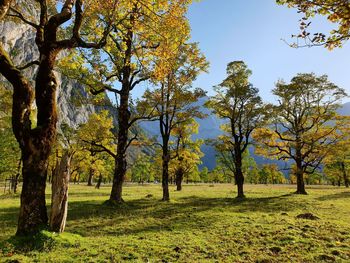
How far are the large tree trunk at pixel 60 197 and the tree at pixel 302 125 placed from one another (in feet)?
98.9

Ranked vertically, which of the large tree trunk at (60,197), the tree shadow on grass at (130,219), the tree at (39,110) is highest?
the tree at (39,110)

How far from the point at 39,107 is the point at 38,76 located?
51.0 inches

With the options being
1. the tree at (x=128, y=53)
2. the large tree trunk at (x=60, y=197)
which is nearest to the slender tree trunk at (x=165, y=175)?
the tree at (x=128, y=53)

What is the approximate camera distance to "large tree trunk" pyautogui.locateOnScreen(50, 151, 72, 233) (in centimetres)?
1132

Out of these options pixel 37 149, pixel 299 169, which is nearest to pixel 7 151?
pixel 37 149

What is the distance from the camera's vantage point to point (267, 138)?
38188 mm

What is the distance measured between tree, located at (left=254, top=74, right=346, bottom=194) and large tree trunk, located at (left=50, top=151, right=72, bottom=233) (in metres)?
30.2

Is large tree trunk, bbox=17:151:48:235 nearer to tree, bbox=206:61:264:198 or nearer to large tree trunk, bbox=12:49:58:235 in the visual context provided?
large tree trunk, bbox=12:49:58:235

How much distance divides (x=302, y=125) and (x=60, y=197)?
36306mm

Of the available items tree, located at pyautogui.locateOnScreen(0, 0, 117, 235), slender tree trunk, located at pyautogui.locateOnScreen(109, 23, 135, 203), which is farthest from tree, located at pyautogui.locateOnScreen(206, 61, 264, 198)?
tree, located at pyautogui.locateOnScreen(0, 0, 117, 235)

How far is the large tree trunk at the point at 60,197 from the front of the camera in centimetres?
1132

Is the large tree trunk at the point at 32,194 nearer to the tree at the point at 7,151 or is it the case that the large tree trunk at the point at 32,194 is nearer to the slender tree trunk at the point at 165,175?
the slender tree trunk at the point at 165,175

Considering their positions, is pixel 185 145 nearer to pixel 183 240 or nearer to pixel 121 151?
pixel 121 151

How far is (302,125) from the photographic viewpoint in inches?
Result: 1544
